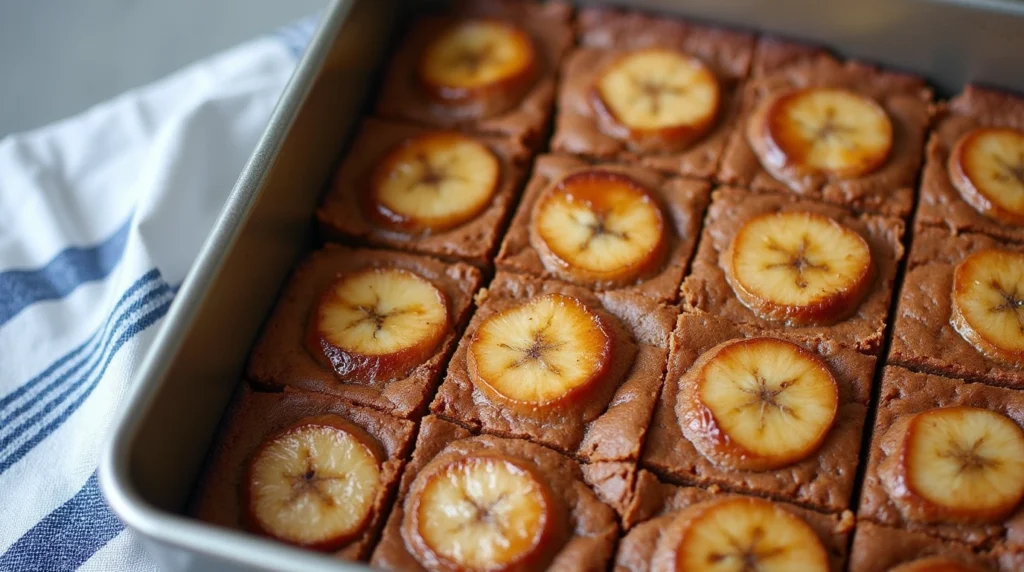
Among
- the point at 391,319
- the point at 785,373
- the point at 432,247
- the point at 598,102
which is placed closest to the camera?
the point at 785,373

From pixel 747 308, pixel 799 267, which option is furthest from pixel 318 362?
pixel 799 267

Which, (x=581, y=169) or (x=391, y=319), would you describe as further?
(x=581, y=169)

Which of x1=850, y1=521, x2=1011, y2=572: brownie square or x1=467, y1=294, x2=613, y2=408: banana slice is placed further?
x1=467, y1=294, x2=613, y2=408: banana slice

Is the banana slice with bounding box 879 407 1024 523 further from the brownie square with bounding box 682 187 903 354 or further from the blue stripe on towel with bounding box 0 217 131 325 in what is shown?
the blue stripe on towel with bounding box 0 217 131 325

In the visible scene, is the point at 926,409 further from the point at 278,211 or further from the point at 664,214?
the point at 278,211

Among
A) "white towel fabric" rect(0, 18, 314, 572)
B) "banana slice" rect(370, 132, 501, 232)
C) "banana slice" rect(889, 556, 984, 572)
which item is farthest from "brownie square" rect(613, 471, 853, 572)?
"white towel fabric" rect(0, 18, 314, 572)

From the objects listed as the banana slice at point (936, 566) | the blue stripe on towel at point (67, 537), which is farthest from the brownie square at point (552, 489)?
the blue stripe on towel at point (67, 537)

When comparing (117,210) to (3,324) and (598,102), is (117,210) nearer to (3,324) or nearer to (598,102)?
(3,324)

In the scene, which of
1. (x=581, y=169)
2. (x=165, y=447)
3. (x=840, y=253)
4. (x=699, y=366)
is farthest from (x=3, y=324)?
(x=840, y=253)
